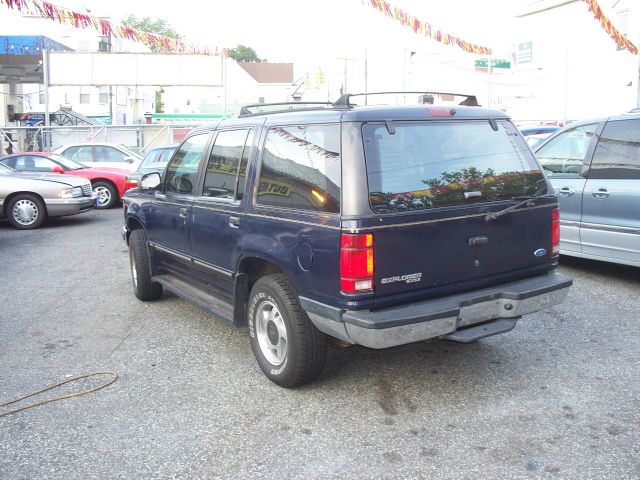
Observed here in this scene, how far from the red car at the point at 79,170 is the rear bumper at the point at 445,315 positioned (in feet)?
41.8

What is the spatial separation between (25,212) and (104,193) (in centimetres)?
339

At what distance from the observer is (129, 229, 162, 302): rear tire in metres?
6.33

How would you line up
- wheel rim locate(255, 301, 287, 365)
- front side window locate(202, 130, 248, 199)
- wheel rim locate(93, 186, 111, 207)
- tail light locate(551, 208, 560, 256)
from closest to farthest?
wheel rim locate(255, 301, 287, 365)
tail light locate(551, 208, 560, 256)
front side window locate(202, 130, 248, 199)
wheel rim locate(93, 186, 111, 207)

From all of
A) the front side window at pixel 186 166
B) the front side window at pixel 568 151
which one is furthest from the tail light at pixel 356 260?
the front side window at pixel 568 151

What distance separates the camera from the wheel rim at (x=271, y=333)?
4.22m

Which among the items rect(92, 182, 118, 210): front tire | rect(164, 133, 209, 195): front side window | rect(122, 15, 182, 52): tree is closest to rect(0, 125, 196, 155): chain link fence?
rect(92, 182, 118, 210): front tire

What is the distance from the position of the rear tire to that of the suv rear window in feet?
10.8

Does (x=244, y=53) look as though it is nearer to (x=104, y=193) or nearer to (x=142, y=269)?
(x=104, y=193)

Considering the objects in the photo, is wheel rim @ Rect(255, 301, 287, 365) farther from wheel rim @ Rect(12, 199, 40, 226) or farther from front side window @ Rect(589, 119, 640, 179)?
wheel rim @ Rect(12, 199, 40, 226)

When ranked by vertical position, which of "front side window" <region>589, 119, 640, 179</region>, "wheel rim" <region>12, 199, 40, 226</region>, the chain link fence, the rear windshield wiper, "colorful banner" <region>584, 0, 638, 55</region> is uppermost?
"colorful banner" <region>584, 0, 638, 55</region>

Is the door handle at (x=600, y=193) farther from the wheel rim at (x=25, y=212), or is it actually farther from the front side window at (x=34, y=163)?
the front side window at (x=34, y=163)

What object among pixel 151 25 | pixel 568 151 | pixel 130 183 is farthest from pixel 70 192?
pixel 151 25

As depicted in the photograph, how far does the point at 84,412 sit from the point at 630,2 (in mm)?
24266

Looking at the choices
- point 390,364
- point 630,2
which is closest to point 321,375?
point 390,364
